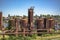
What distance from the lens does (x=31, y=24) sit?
21.5 ft

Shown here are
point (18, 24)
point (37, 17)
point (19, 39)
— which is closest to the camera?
point (19, 39)

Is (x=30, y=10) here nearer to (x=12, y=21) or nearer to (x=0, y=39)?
(x=12, y=21)

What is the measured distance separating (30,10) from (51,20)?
974mm

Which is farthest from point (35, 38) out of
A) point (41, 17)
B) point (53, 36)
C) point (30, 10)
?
point (41, 17)

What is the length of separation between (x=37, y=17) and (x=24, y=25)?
2.42 ft

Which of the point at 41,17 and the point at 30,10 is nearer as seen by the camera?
the point at 30,10

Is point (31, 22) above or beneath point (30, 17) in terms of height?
beneath

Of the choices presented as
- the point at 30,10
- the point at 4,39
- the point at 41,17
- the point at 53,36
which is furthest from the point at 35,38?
the point at 41,17

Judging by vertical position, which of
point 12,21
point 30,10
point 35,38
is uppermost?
point 30,10

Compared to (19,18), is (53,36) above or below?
below

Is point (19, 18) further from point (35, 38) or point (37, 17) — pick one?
point (35, 38)

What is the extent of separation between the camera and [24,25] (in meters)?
6.48

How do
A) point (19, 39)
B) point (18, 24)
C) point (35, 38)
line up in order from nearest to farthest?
point (19, 39)
point (35, 38)
point (18, 24)

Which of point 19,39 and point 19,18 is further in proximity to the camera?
point 19,18
